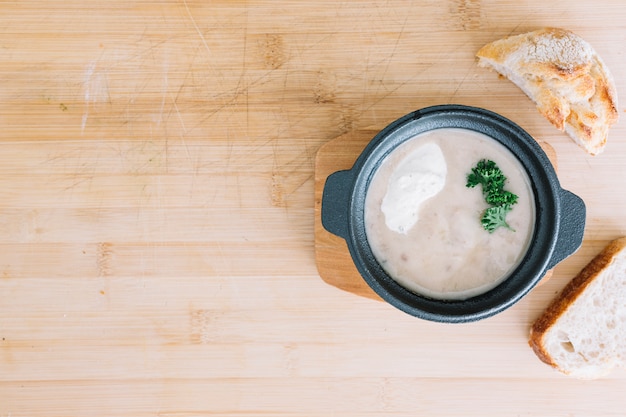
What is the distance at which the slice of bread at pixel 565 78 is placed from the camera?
1.53 m

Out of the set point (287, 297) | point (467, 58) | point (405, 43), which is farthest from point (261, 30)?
point (287, 297)

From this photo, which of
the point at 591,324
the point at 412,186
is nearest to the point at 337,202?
the point at 412,186

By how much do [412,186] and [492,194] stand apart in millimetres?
188

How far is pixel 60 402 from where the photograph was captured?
173 centimetres

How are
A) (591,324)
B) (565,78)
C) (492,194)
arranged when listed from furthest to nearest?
(591,324) → (565,78) → (492,194)

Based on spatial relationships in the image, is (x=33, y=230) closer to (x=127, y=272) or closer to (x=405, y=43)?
(x=127, y=272)

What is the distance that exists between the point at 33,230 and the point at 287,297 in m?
0.74

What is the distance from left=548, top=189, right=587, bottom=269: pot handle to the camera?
4.82 ft

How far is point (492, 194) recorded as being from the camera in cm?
141

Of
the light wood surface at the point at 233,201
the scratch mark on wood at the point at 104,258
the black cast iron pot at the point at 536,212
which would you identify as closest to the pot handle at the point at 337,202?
the black cast iron pot at the point at 536,212

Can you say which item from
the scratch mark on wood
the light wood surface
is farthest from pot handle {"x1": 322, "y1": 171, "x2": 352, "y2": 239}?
the scratch mark on wood

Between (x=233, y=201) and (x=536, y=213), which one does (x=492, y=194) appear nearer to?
(x=536, y=213)

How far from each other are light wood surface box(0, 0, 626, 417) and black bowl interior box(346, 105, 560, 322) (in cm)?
22

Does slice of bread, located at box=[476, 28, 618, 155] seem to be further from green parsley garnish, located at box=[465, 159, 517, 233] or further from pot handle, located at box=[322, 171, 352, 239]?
pot handle, located at box=[322, 171, 352, 239]
